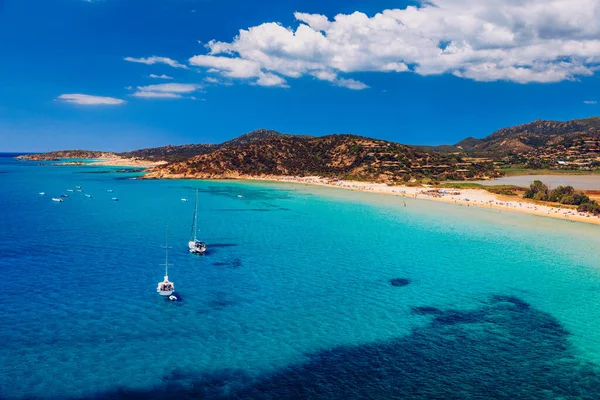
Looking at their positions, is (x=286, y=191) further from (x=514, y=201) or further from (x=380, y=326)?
(x=380, y=326)

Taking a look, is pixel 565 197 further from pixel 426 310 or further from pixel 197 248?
pixel 197 248

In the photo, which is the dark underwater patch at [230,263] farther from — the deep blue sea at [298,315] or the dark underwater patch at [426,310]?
the dark underwater patch at [426,310]

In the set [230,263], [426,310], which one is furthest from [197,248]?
[426,310]

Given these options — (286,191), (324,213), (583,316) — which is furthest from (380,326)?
(286,191)

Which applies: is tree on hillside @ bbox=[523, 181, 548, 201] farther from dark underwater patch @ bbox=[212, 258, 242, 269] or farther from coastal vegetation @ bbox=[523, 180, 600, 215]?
dark underwater patch @ bbox=[212, 258, 242, 269]

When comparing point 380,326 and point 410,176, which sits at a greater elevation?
point 410,176

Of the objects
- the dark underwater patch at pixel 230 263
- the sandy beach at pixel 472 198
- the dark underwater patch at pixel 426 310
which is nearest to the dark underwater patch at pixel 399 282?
the dark underwater patch at pixel 426 310
